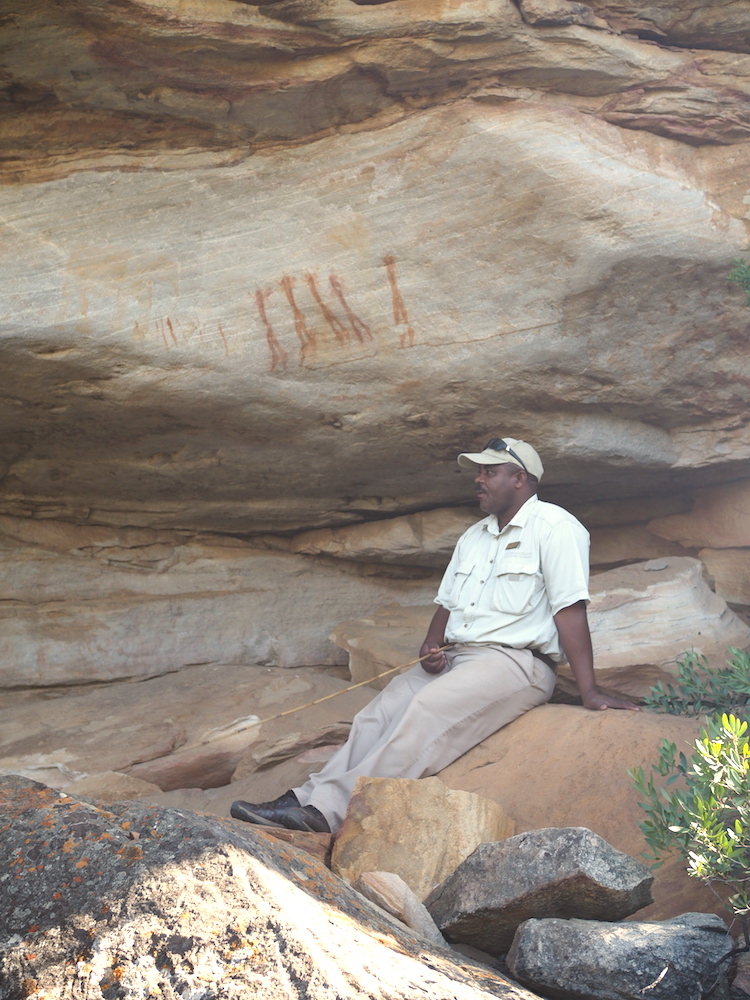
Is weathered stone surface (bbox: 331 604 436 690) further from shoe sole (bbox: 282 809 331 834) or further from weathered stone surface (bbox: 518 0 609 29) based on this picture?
weathered stone surface (bbox: 518 0 609 29)

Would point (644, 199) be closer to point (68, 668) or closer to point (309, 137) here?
point (309, 137)

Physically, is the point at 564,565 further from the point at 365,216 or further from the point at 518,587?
the point at 365,216

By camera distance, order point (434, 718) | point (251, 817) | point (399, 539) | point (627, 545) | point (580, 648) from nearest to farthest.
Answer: point (251, 817), point (434, 718), point (580, 648), point (399, 539), point (627, 545)

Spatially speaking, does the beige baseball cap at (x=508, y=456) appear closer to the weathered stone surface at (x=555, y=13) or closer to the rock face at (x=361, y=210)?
the rock face at (x=361, y=210)

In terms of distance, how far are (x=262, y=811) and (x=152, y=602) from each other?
2959 mm

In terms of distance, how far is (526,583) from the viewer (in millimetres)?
4051

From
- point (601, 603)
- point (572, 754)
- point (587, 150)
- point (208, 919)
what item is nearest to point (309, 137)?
point (587, 150)

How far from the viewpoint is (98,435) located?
205 inches

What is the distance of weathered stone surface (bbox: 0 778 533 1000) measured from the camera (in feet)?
4.69

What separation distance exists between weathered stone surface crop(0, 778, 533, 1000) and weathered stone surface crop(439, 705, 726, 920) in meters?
1.46

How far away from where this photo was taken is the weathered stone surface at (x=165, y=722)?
4.57m

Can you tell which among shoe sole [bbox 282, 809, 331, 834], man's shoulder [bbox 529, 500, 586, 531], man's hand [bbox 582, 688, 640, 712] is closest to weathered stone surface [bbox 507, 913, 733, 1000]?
shoe sole [bbox 282, 809, 331, 834]

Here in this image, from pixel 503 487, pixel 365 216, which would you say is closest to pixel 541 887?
pixel 503 487

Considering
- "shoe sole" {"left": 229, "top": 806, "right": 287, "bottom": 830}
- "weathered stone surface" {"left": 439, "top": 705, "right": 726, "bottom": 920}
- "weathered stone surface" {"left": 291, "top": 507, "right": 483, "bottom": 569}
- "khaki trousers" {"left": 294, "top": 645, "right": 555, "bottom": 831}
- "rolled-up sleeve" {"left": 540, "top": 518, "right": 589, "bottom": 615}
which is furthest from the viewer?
"weathered stone surface" {"left": 291, "top": 507, "right": 483, "bottom": 569}
